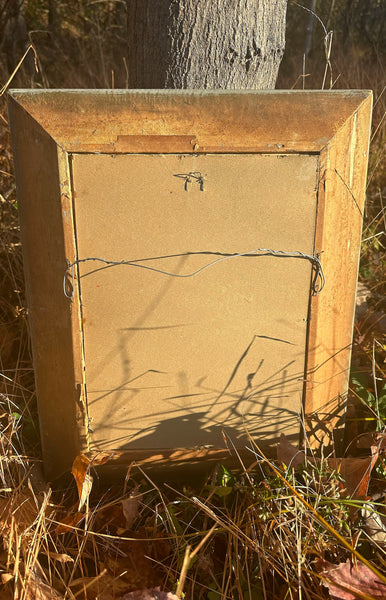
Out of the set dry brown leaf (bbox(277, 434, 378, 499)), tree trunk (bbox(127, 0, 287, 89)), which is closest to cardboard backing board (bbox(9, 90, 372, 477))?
dry brown leaf (bbox(277, 434, 378, 499))

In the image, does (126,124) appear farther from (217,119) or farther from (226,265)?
(226,265)

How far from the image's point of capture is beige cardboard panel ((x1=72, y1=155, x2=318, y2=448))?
1373 mm

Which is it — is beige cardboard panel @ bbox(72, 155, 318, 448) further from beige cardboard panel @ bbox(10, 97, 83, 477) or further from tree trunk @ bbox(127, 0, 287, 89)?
tree trunk @ bbox(127, 0, 287, 89)

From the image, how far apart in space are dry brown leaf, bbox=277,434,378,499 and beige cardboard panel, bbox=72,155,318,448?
0.12m

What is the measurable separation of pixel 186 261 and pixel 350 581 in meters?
0.86

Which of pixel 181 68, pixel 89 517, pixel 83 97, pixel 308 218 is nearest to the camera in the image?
pixel 83 97

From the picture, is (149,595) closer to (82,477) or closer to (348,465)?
(82,477)

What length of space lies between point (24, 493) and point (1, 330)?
0.66 meters

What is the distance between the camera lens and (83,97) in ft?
4.26

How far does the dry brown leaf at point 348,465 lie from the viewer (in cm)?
144

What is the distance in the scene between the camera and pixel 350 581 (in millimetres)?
1254

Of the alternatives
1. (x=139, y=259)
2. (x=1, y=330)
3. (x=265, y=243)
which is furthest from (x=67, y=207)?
(x=1, y=330)

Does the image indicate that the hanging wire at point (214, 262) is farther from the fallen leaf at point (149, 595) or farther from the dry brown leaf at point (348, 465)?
the fallen leaf at point (149, 595)

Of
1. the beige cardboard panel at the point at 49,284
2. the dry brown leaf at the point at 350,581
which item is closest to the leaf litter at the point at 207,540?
the dry brown leaf at the point at 350,581
